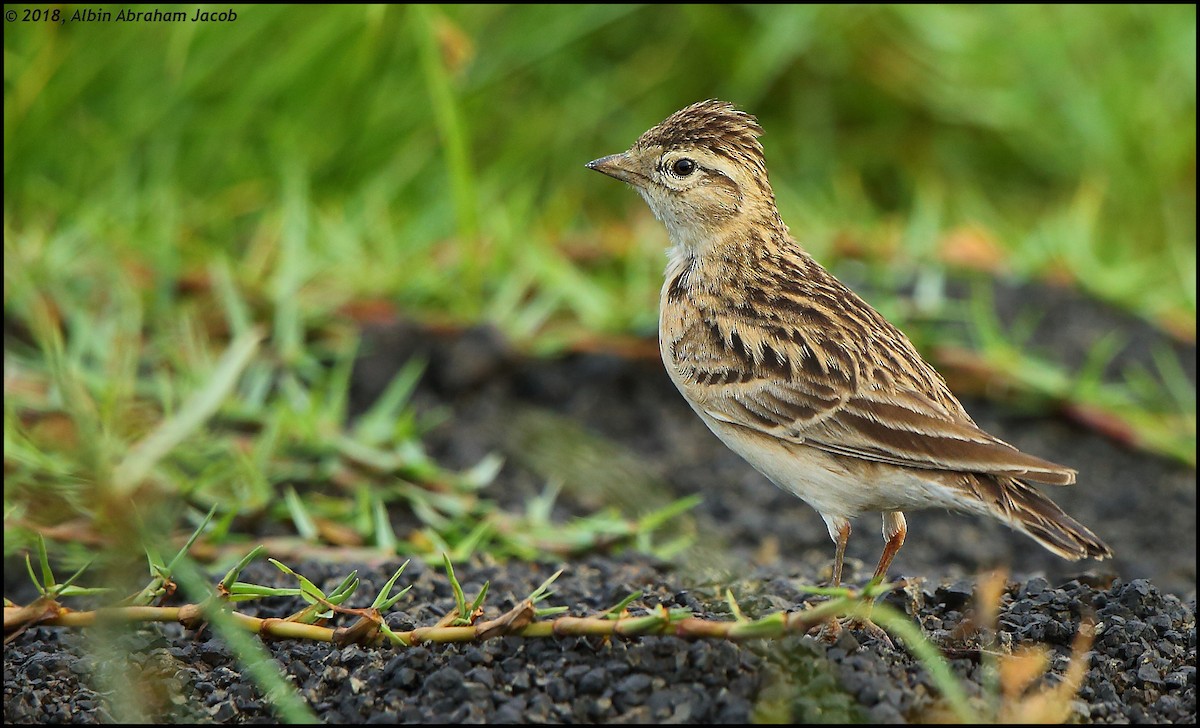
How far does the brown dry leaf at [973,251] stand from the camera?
745 cm

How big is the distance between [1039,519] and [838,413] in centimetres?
71

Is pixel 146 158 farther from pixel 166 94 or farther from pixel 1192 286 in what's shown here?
pixel 1192 286

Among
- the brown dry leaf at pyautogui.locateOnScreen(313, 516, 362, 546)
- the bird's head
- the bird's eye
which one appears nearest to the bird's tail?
the bird's head

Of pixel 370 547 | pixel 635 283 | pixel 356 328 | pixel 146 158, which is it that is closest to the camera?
pixel 370 547

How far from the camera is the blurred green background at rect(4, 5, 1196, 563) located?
6223 mm

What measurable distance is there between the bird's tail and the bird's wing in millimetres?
71

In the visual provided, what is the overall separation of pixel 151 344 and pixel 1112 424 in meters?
4.45

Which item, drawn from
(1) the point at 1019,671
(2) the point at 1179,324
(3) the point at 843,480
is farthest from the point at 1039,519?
(2) the point at 1179,324

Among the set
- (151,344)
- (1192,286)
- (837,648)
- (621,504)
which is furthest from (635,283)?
(837,648)

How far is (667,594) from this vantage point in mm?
4223

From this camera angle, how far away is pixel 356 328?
677 cm

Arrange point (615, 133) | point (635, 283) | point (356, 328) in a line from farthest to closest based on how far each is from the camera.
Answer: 1. point (615, 133)
2. point (635, 283)
3. point (356, 328)

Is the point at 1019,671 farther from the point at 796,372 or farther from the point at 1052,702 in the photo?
the point at 796,372

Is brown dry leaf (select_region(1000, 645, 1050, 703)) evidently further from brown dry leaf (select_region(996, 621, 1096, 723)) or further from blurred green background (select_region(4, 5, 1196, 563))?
blurred green background (select_region(4, 5, 1196, 563))
